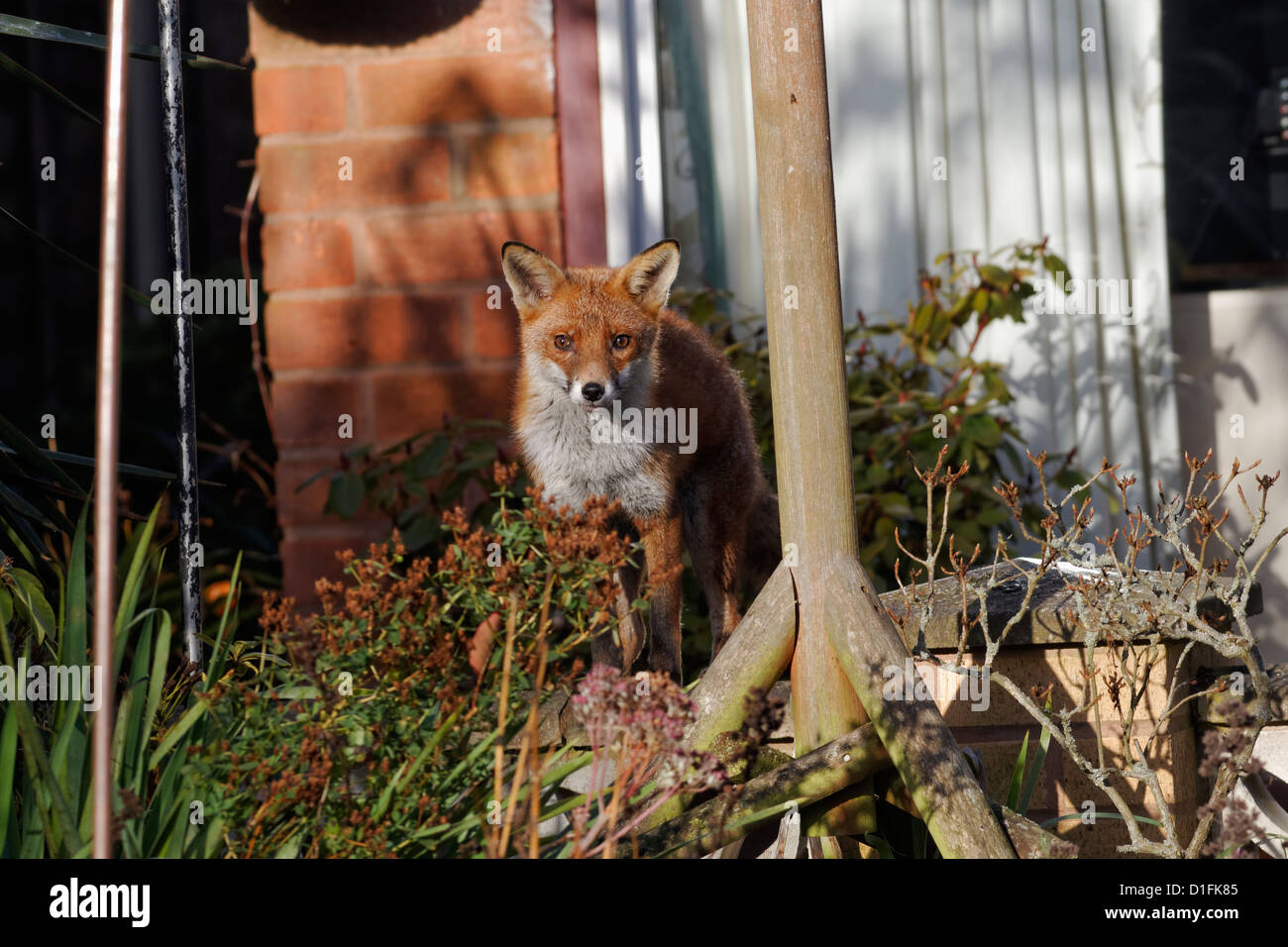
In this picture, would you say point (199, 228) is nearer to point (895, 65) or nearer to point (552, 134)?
point (552, 134)

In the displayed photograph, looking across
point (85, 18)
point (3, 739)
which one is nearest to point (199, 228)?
point (85, 18)

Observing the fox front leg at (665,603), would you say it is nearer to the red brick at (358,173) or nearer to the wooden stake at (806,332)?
the wooden stake at (806,332)

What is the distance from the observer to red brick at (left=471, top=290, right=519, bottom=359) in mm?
3785

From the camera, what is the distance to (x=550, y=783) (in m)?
1.84

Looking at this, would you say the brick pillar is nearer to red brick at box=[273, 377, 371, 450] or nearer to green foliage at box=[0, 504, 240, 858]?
red brick at box=[273, 377, 371, 450]

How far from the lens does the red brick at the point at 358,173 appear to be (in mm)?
3797

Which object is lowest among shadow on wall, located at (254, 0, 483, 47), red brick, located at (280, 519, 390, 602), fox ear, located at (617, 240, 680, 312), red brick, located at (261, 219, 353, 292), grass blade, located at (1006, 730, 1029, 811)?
grass blade, located at (1006, 730, 1029, 811)

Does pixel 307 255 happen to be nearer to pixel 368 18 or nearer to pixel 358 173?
pixel 358 173

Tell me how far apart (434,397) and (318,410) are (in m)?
0.40

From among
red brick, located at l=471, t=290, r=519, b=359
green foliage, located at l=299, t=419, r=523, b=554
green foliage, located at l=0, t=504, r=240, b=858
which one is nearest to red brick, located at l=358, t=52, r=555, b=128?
red brick, located at l=471, t=290, r=519, b=359

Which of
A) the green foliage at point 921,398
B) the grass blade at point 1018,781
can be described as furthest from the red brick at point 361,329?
the grass blade at point 1018,781

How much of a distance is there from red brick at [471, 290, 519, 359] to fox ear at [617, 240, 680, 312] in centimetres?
118

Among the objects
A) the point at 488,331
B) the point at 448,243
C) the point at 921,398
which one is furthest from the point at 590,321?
the point at 921,398
